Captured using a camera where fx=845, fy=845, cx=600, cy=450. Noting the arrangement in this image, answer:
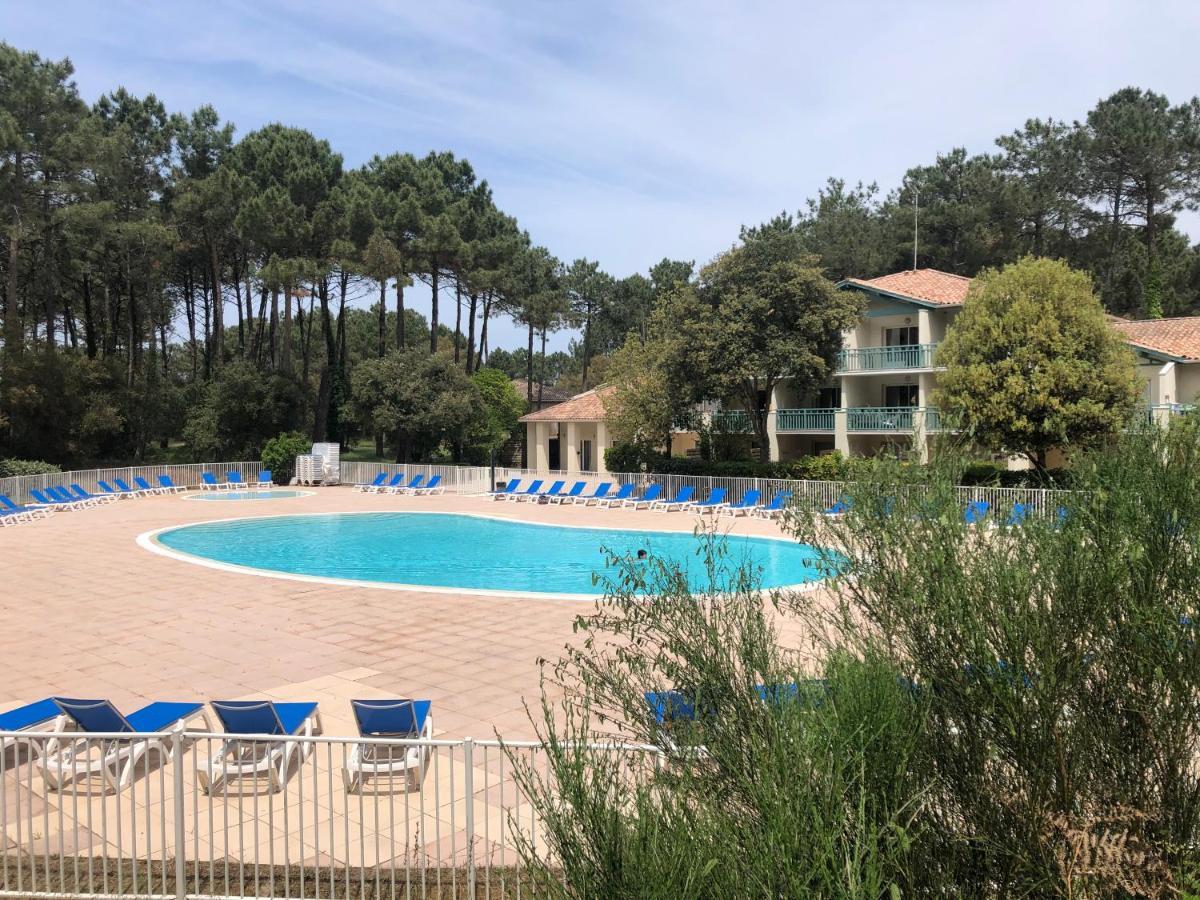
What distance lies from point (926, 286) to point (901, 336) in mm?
2052

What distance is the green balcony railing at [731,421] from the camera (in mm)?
31812

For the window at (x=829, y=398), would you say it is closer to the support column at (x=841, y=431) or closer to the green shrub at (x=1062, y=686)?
the support column at (x=841, y=431)

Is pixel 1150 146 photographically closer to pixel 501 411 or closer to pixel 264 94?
pixel 501 411

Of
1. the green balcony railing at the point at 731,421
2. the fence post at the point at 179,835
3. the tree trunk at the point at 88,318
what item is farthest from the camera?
the tree trunk at the point at 88,318

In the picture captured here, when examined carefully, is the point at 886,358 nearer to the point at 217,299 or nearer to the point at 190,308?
the point at 217,299

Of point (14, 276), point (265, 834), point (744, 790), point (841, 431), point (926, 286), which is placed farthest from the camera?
point (14, 276)

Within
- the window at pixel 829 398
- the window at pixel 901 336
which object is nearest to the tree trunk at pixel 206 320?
the window at pixel 829 398

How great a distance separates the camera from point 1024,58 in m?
17.3

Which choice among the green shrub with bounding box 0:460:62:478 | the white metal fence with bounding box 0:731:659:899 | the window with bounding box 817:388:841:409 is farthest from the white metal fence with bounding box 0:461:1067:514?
the white metal fence with bounding box 0:731:659:899

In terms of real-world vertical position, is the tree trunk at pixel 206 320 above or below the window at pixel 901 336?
above

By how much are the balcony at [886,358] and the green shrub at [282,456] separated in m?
21.8

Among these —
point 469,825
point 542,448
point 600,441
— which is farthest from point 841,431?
point 469,825

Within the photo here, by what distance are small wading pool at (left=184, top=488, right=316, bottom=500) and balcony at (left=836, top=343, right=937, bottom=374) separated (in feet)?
67.6

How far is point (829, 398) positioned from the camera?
33.3 metres
